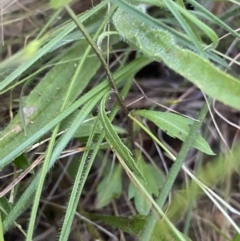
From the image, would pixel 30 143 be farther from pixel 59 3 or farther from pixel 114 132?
pixel 59 3

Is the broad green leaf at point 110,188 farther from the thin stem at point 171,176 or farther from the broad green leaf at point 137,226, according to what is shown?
the thin stem at point 171,176

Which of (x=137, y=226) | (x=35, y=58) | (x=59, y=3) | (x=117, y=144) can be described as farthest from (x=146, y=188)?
(x=59, y=3)

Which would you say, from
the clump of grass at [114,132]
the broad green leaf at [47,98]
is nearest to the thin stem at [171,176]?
the clump of grass at [114,132]

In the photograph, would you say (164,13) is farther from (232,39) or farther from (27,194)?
(27,194)

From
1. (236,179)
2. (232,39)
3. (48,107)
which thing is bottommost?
(236,179)

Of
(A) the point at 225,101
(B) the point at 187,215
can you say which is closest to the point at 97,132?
(B) the point at 187,215

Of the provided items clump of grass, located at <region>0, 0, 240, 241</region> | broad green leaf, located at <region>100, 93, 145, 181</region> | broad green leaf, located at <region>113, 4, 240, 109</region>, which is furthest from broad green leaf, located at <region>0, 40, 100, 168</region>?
broad green leaf, located at <region>113, 4, 240, 109</region>

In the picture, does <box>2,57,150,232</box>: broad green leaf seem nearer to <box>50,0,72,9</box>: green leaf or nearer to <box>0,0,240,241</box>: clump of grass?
<box>0,0,240,241</box>: clump of grass
